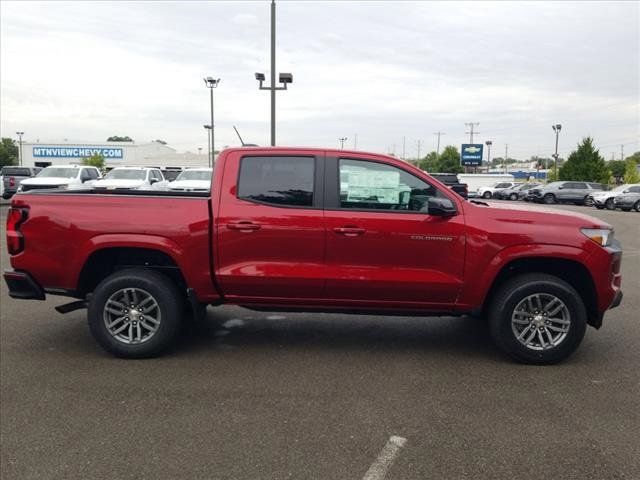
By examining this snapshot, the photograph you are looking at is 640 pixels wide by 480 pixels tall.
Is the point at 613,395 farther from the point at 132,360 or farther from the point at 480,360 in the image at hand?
the point at 132,360

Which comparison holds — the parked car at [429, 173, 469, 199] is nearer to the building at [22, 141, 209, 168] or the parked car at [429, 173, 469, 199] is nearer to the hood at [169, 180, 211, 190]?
the hood at [169, 180, 211, 190]

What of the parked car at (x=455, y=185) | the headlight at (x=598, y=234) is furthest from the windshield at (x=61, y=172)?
the headlight at (x=598, y=234)

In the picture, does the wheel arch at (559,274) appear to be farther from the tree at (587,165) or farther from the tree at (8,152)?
the tree at (8,152)

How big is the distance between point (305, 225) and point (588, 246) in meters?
2.43

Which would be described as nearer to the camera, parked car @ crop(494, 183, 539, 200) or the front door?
the front door

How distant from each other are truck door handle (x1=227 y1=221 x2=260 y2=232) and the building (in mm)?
73881

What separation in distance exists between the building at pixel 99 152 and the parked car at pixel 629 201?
56.2 metres

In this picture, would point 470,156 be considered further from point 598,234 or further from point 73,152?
point 598,234

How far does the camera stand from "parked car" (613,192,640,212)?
30.9 metres

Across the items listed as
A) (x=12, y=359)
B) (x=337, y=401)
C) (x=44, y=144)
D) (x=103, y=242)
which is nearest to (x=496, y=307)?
(x=337, y=401)

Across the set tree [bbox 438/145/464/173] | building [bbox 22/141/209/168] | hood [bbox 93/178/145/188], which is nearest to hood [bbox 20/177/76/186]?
hood [bbox 93/178/145/188]

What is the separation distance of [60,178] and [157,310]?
1922 cm

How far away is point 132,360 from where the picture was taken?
500 cm

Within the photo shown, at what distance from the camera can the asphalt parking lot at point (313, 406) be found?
127 inches
